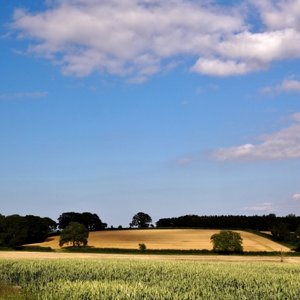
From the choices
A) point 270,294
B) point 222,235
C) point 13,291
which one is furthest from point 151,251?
point 270,294

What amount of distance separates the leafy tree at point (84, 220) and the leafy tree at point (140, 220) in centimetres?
937

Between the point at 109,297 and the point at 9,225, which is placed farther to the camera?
the point at 9,225

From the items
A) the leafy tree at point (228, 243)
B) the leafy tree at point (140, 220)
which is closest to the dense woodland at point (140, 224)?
the leafy tree at point (140, 220)

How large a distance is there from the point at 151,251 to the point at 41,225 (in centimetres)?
4147

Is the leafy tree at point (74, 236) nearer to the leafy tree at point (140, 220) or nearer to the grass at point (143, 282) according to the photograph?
the leafy tree at point (140, 220)

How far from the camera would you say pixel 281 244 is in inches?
4663

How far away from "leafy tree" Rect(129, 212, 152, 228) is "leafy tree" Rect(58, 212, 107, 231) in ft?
30.7

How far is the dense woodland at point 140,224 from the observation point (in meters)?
119

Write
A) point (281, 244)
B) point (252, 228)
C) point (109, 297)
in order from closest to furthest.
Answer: point (109, 297), point (281, 244), point (252, 228)

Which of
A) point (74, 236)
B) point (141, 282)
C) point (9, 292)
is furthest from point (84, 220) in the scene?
point (141, 282)

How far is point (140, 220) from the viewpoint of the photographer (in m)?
165

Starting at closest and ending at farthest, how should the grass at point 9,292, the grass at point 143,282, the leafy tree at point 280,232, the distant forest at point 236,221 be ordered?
the grass at point 143,282
the grass at point 9,292
the leafy tree at point 280,232
the distant forest at point 236,221

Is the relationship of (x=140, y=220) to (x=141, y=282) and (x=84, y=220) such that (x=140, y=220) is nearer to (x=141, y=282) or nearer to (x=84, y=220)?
(x=84, y=220)

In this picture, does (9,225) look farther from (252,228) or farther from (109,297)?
(109,297)
